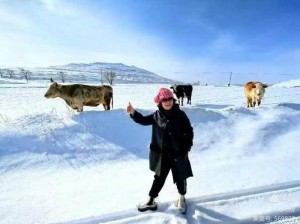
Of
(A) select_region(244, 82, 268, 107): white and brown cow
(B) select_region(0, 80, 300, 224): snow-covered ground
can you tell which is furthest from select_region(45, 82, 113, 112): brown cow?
(A) select_region(244, 82, 268, 107): white and brown cow

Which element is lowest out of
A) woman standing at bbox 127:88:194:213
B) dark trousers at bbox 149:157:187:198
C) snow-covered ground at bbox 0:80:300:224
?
snow-covered ground at bbox 0:80:300:224

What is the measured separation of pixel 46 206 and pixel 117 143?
2708 millimetres

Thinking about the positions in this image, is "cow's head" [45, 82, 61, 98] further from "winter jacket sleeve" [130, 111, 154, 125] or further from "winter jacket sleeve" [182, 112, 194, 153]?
"winter jacket sleeve" [182, 112, 194, 153]

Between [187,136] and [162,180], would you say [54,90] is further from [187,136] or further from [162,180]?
[187,136]

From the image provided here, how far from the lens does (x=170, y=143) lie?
376cm

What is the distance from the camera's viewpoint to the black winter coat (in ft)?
12.2

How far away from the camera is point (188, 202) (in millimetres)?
4027

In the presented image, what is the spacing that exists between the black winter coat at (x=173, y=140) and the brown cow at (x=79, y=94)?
17.3ft

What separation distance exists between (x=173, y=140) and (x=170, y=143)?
70 millimetres

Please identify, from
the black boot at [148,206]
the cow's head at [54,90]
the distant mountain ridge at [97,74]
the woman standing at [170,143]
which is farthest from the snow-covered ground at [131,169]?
the distant mountain ridge at [97,74]

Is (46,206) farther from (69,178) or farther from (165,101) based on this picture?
(165,101)

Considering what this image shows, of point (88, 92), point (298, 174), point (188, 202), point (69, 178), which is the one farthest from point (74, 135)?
point (298, 174)

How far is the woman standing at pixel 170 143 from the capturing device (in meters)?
3.71

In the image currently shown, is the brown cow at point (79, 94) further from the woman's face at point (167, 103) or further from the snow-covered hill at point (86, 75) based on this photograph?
the snow-covered hill at point (86, 75)
